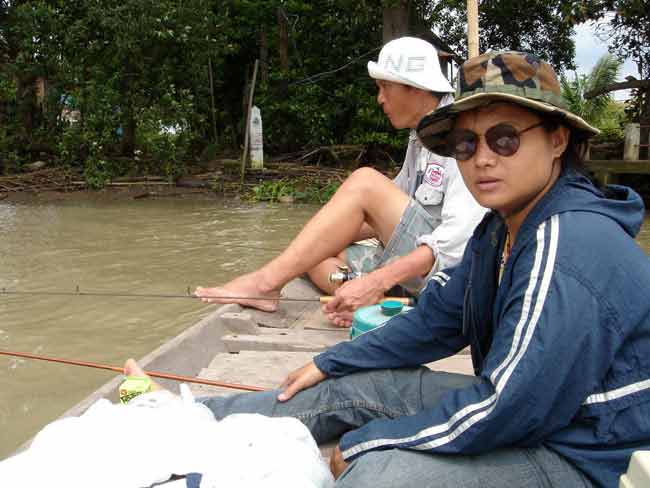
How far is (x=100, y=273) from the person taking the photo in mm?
6859

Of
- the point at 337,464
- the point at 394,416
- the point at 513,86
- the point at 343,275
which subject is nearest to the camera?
the point at 513,86

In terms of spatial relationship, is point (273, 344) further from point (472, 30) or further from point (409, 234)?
point (472, 30)

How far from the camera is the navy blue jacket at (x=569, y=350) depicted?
1.34 m

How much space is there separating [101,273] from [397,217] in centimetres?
449

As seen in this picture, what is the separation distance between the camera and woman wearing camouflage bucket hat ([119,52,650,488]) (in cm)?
135

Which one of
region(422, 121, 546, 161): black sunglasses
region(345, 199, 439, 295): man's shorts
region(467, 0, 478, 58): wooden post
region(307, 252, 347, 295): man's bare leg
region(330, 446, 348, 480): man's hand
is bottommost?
region(330, 446, 348, 480): man's hand

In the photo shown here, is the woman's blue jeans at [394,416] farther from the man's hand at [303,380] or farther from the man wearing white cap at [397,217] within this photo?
the man wearing white cap at [397,217]

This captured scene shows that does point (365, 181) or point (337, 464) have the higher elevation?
point (365, 181)

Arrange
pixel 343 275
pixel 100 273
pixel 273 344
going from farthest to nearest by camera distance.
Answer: pixel 100 273
pixel 343 275
pixel 273 344

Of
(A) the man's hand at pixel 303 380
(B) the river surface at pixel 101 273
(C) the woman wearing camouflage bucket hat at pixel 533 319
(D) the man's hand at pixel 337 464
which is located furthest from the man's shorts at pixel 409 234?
(B) the river surface at pixel 101 273

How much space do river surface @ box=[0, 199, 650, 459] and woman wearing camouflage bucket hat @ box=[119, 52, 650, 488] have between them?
245 cm

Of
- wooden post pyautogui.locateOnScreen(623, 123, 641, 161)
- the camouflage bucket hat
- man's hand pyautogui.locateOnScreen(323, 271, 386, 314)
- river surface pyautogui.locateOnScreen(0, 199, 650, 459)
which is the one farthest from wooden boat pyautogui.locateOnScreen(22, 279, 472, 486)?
wooden post pyautogui.locateOnScreen(623, 123, 641, 161)

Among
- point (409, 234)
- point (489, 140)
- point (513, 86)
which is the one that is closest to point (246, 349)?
point (409, 234)

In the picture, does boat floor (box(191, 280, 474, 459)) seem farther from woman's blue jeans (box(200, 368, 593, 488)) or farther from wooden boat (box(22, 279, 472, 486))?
woman's blue jeans (box(200, 368, 593, 488))
